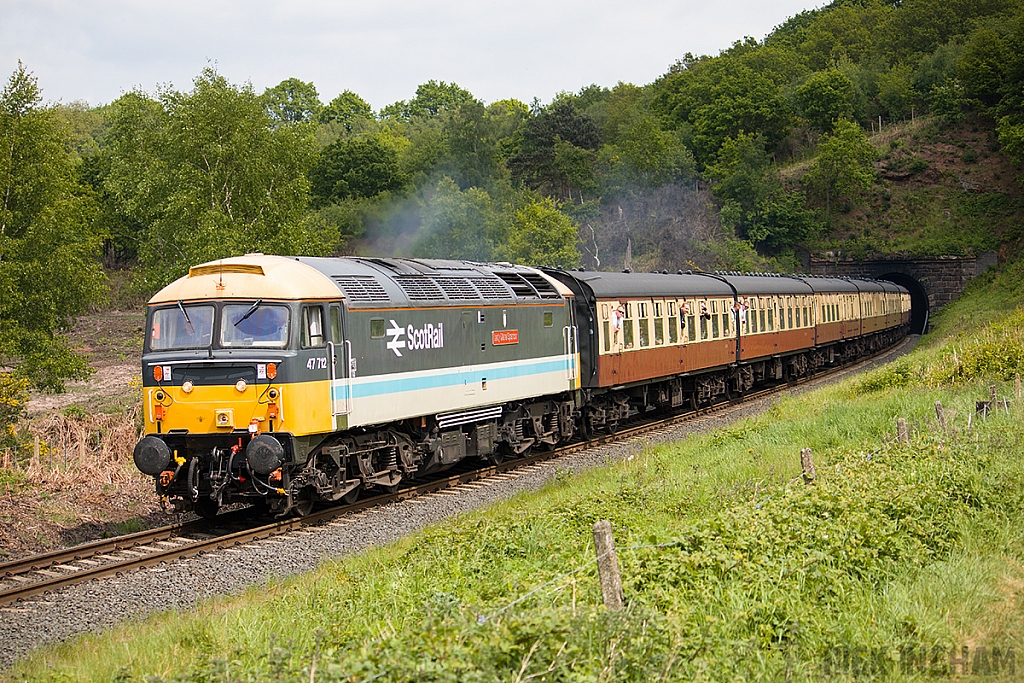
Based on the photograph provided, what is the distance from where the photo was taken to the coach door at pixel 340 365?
13617 mm

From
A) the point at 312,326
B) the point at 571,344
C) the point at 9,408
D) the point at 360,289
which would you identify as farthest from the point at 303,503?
the point at 9,408

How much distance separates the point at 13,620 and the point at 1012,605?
9.68 m

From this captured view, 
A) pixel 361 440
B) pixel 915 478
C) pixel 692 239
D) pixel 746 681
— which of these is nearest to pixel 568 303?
pixel 361 440

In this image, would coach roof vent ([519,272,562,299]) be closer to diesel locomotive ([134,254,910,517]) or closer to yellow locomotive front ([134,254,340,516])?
diesel locomotive ([134,254,910,517])

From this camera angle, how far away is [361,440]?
14.7m

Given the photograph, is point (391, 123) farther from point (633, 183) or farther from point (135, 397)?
point (135, 397)

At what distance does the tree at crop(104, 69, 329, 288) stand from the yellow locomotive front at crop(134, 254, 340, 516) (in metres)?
16.0

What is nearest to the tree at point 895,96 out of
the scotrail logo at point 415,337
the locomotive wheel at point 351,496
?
the scotrail logo at point 415,337

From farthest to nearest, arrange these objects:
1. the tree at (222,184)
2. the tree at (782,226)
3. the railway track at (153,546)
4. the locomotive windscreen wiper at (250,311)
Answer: the tree at (782,226)
the tree at (222,184)
the locomotive windscreen wiper at (250,311)
the railway track at (153,546)

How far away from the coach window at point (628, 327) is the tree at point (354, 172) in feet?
177

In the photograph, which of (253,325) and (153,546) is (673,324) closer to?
(253,325)

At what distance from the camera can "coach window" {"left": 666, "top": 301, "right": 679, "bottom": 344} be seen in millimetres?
25094

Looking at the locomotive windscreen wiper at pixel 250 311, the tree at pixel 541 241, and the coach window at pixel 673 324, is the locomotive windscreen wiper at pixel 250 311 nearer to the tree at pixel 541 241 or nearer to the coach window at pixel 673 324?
the coach window at pixel 673 324

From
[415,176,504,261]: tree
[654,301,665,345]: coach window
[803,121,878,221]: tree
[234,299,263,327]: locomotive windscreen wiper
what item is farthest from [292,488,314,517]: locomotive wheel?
[803,121,878,221]: tree
